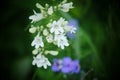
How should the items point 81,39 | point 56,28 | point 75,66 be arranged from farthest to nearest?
point 81,39 → point 75,66 → point 56,28

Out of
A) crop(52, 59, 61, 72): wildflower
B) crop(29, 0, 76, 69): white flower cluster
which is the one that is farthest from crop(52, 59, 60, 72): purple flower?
crop(29, 0, 76, 69): white flower cluster

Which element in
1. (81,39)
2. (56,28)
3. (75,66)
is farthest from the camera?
(81,39)

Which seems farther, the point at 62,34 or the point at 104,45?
the point at 104,45

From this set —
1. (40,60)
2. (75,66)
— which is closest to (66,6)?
(40,60)

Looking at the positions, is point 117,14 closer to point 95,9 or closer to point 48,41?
point 95,9

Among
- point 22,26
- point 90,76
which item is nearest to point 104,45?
point 90,76

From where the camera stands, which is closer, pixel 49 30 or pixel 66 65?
pixel 49 30

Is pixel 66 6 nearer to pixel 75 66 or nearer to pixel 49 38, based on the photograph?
pixel 49 38

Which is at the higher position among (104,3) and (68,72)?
(104,3)
